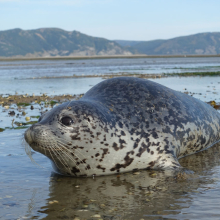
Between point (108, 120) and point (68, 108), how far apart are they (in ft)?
1.98

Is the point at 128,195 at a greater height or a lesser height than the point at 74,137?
A: lesser

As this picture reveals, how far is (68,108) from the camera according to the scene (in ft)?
Result: 17.7

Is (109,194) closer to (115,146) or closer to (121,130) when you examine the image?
(115,146)

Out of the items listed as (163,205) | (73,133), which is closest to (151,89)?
(73,133)

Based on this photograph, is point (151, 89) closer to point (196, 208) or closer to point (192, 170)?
point (192, 170)

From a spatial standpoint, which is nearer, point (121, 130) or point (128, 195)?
point (128, 195)

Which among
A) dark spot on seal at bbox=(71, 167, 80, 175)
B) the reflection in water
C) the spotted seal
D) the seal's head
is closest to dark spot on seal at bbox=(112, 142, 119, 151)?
the spotted seal

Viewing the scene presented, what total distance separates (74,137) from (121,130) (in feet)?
2.61

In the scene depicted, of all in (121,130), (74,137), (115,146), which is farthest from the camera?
(121,130)

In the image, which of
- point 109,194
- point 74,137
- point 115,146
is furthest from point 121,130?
point 109,194

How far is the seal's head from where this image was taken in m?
5.00

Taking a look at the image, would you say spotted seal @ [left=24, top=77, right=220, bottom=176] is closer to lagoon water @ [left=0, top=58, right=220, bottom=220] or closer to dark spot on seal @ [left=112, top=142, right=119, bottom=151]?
dark spot on seal @ [left=112, top=142, right=119, bottom=151]

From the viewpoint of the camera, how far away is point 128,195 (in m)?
4.77

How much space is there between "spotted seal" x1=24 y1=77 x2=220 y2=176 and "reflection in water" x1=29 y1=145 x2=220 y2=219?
251 mm
